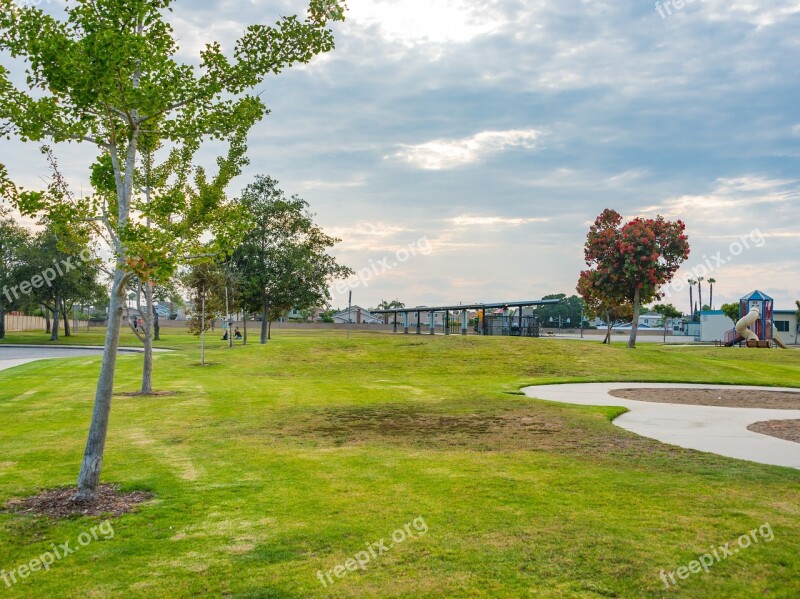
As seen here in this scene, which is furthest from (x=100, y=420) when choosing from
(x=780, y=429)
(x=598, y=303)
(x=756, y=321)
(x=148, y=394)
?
(x=598, y=303)

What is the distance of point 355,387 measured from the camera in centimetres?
2256

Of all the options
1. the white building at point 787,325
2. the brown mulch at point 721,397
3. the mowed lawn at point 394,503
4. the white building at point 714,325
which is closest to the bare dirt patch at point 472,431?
the mowed lawn at point 394,503

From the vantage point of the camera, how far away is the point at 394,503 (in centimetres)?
764

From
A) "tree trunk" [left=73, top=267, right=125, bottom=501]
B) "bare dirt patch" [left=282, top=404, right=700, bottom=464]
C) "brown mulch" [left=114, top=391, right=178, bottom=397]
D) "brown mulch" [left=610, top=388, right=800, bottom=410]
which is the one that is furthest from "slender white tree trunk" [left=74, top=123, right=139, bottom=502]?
"brown mulch" [left=610, top=388, right=800, bottom=410]

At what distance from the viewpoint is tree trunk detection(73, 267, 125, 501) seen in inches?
307

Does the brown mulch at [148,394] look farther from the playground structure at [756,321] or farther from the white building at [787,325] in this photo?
the white building at [787,325]

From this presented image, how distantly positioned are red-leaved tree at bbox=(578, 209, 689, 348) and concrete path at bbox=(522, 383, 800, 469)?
27.3 metres

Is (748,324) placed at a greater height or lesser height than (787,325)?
greater

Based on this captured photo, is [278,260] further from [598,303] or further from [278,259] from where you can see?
[598,303]

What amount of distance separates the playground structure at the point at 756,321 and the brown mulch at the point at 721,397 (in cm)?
3271

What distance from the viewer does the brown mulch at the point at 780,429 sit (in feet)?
41.2

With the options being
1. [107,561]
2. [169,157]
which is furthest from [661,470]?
[169,157]

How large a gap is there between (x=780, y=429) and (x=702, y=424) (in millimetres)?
1507

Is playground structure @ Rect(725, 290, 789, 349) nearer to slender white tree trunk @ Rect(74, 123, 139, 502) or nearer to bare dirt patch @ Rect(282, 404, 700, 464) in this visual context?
bare dirt patch @ Rect(282, 404, 700, 464)
